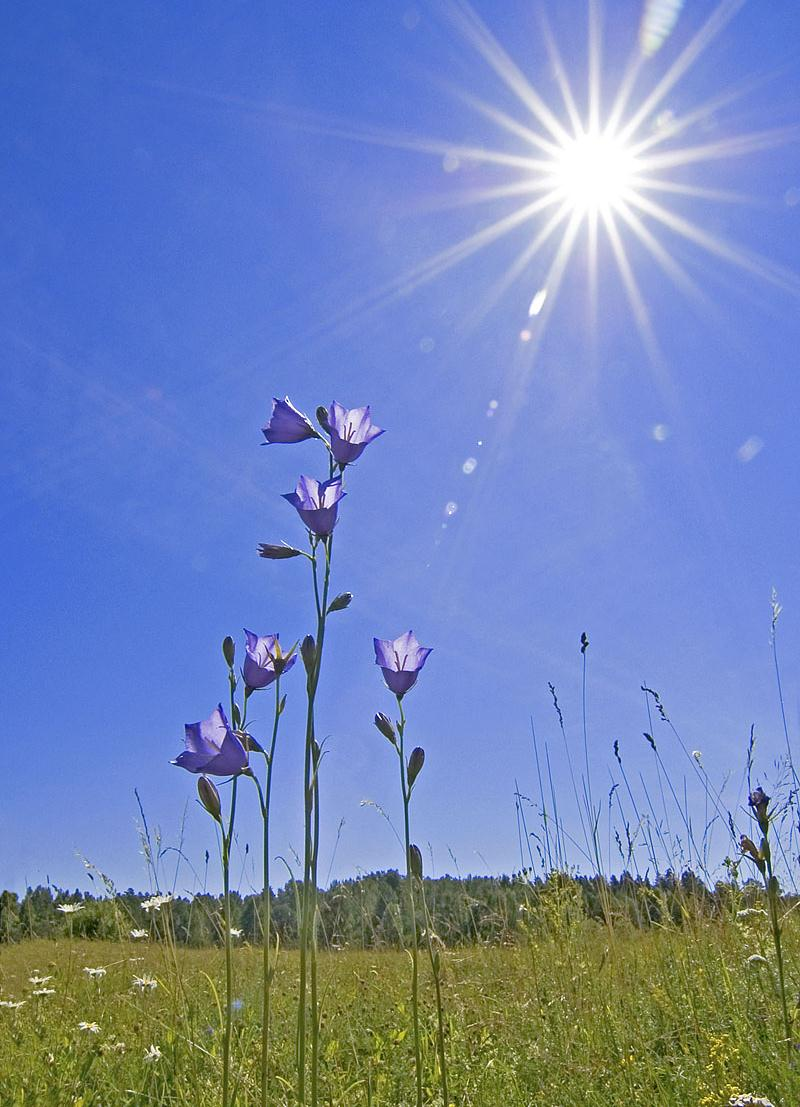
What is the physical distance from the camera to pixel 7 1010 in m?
3.96

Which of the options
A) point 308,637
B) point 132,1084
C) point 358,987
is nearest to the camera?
point 308,637

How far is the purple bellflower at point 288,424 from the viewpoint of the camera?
5.97ft

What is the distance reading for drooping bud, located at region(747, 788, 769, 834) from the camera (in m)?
1.66

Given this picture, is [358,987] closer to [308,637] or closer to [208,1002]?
[208,1002]

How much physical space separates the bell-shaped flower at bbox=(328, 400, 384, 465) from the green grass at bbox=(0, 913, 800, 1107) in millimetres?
1146

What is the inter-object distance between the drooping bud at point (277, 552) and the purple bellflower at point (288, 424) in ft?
0.89

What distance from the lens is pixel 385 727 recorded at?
1.69 meters

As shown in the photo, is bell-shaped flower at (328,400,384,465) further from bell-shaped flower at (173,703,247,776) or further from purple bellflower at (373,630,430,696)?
bell-shaped flower at (173,703,247,776)

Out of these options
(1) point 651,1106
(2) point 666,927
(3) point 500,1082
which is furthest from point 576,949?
(1) point 651,1106

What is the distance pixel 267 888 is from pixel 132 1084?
193 cm

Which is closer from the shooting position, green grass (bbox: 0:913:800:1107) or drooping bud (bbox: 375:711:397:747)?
drooping bud (bbox: 375:711:397:747)

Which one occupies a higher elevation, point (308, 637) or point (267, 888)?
point (308, 637)

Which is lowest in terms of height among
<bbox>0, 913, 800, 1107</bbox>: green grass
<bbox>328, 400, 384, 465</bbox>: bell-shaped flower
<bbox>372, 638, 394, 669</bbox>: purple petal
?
<bbox>0, 913, 800, 1107</bbox>: green grass

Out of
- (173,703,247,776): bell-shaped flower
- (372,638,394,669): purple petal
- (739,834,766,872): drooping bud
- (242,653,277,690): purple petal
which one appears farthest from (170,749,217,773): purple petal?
(739,834,766,872): drooping bud
